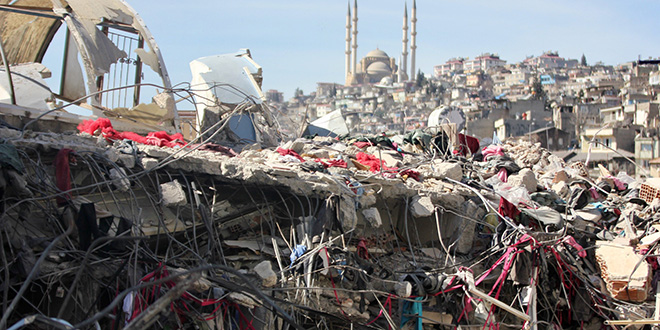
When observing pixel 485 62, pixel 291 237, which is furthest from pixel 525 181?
pixel 485 62

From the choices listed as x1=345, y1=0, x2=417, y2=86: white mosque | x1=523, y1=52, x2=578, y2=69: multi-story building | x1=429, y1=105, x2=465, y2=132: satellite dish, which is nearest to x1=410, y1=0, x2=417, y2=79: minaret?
x1=345, y1=0, x2=417, y2=86: white mosque

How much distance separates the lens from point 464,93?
280 feet

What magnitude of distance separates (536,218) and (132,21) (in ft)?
25.1

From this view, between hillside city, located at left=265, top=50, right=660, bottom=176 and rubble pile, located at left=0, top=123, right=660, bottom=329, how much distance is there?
293 cm

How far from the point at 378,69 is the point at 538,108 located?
75058 mm

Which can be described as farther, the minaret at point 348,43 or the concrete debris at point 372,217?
the minaret at point 348,43

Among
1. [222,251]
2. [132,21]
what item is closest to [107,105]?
[132,21]

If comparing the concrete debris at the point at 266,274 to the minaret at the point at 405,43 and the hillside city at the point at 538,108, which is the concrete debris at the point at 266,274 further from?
the minaret at the point at 405,43

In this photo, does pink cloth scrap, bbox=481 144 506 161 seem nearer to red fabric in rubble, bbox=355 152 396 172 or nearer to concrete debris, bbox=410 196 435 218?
red fabric in rubble, bbox=355 152 396 172

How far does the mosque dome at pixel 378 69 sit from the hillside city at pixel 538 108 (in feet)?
4.46

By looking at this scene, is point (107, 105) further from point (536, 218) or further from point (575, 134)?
point (575, 134)

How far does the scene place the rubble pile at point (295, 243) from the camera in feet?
16.7

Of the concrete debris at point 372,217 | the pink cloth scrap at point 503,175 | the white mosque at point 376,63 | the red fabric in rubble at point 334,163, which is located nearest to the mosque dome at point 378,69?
the white mosque at point 376,63

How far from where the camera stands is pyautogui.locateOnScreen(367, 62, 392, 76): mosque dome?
400 feet
